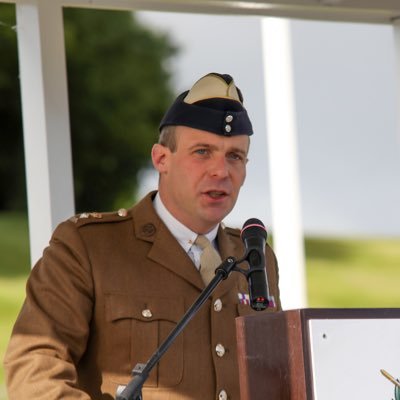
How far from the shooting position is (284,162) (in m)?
7.06

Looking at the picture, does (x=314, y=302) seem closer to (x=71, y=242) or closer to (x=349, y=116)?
(x=349, y=116)

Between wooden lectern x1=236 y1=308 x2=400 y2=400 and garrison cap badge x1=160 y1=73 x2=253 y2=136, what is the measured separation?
0.88 meters

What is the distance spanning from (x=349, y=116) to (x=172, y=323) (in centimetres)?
1471

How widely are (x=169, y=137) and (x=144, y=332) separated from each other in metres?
0.64

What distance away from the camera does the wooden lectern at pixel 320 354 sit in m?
A: 2.87

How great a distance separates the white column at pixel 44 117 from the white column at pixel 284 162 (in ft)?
9.10

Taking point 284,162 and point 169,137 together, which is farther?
point 284,162

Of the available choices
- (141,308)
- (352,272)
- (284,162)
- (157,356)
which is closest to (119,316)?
(141,308)

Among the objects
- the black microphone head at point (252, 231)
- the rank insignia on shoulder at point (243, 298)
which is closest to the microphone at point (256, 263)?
the black microphone head at point (252, 231)

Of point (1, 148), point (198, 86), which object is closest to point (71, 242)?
point (198, 86)

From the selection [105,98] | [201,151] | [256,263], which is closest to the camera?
[256,263]

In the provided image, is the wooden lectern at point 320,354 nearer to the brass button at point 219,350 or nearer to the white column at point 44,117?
the brass button at point 219,350

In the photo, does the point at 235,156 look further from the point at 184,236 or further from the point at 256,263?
the point at 256,263

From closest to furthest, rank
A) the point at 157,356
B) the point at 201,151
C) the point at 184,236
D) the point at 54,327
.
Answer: the point at 157,356
the point at 54,327
the point at 201,151
the point at 184,236
